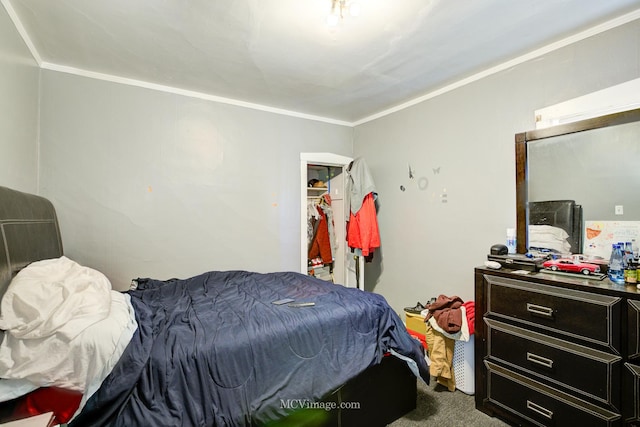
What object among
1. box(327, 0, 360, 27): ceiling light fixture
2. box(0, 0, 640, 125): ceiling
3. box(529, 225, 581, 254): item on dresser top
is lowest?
box(529, 225, 581, 254): item on dresser top

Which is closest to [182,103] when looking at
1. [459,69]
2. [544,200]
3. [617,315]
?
[459,69]

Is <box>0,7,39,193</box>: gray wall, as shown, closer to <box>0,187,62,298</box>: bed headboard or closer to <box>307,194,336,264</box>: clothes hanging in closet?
<box>0,187,62,298</box>: bed headboard

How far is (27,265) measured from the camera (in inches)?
50.7

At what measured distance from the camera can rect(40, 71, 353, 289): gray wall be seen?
7.55 ft

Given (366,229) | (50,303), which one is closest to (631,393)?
(366,229)

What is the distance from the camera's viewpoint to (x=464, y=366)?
7.07 ft

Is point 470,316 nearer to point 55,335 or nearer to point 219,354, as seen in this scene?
point 219,354

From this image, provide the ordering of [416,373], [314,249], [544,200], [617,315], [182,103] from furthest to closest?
1. [314,249]
2. [182,103]
3. [544,200]
4. [416,373]
5. [617,315]

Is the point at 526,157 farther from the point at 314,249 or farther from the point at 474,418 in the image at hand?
the point at 314,249

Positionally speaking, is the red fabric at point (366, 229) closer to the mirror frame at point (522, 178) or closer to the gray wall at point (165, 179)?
the gray wall at point (165, 179)

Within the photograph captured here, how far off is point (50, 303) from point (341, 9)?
1931 mm

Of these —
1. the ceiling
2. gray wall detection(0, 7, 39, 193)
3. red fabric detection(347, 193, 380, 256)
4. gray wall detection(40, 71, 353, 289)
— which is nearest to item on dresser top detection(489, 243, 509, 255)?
red fabric detection(347, 193, 380, 256)

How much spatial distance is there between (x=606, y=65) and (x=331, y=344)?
2446 millimetres

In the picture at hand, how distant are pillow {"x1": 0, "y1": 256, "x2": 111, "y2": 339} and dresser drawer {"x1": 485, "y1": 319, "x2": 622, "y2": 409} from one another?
222 centimetres
